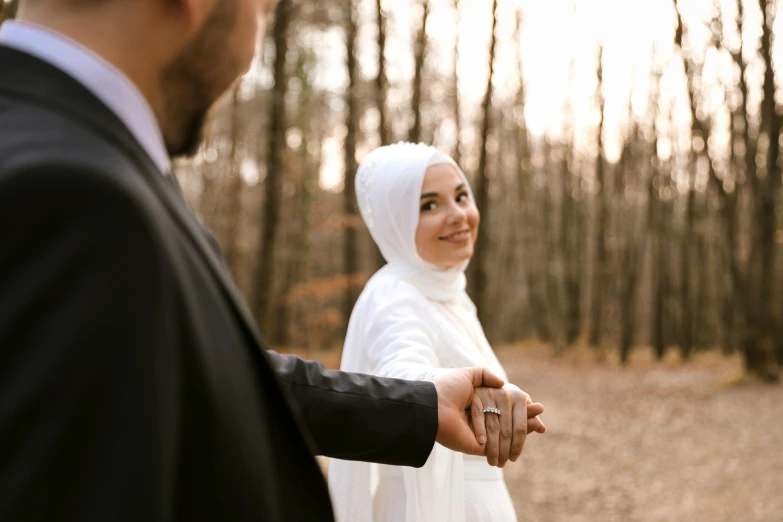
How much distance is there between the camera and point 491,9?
15562 mm

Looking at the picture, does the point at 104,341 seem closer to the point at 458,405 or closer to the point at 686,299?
the point at 458,405

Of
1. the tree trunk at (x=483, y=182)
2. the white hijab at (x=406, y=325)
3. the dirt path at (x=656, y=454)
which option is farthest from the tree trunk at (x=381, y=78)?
the white hijab at (x=406, y=325)

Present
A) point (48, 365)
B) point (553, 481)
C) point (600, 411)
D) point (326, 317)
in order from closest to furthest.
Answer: point (48, 365) → point (553, 481) → point (600, 411) → point (326, 317)

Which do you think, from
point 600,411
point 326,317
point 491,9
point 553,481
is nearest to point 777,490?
point 553,481

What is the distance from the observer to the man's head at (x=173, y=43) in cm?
90

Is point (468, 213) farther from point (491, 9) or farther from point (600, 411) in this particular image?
point (491, 9)

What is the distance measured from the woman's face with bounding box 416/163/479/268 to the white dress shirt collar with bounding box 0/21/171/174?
1.71m

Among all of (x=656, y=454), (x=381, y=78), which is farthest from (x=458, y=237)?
(x=381, y=78)

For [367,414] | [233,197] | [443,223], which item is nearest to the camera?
[367,414]

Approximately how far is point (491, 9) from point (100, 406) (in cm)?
1612

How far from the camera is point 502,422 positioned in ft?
6.24

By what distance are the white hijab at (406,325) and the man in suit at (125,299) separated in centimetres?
111

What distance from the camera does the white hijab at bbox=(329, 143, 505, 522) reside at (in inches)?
86.1

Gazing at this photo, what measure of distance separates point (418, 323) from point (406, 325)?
2.4 inches
